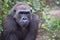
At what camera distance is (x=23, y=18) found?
213 inches

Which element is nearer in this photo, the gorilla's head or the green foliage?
the gorilla's head

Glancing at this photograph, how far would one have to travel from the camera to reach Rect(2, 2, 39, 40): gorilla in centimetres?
555

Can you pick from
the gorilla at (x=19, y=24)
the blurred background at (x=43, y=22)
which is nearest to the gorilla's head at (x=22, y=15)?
the gorilla at (x=19, y=24)

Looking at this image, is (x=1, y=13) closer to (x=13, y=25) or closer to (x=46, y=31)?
(x=13, y=25)

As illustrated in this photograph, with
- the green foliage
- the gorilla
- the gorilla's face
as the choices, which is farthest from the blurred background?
the gorilla's face

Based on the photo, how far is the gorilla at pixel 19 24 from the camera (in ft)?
18.2

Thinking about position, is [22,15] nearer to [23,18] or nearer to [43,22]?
[23,18]

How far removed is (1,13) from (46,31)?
5.34 ft

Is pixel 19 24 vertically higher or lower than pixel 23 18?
lower

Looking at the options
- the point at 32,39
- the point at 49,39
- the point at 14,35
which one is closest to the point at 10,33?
the point at 14,35

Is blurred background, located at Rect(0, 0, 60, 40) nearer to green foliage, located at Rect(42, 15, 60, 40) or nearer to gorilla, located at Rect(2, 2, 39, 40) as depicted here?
green foliage, located at Rect(42, 15, 60, 40)

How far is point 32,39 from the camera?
19.2 feet

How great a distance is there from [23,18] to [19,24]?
27cm

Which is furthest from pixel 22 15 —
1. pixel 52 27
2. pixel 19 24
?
pixel 52 27
